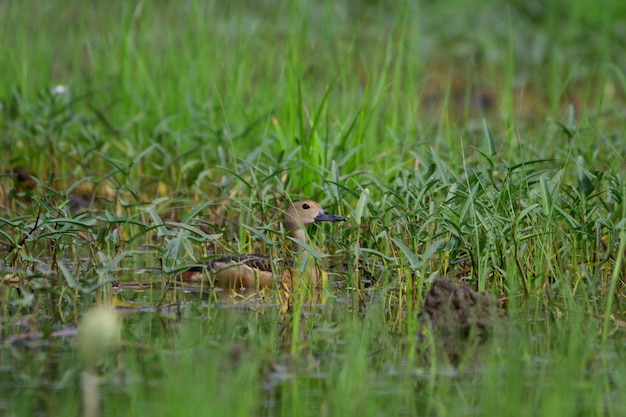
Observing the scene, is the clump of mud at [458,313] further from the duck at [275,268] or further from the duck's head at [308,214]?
the duck's head at [308,214]

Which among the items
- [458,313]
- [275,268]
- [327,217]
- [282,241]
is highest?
[327,217]

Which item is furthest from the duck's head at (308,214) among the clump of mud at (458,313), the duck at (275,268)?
the clump of mud at (458,313)

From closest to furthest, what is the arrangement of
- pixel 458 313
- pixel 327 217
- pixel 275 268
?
1. pixel 458 313
2. pixel 275 268
3. pixel 327 217

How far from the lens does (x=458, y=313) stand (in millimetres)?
4801

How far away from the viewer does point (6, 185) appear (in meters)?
7.59

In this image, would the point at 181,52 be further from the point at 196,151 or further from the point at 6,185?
the point at 6,185

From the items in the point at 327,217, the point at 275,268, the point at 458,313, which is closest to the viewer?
the point at 458,313

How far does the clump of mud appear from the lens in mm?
4730

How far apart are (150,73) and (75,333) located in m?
4.66

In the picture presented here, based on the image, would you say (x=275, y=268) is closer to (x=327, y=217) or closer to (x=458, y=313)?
(x=327, y=217)

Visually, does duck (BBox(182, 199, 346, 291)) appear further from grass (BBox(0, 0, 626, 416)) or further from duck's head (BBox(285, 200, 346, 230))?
grass (BBox(0, 0, 626, 416))

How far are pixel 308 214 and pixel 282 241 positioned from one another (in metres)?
0.89

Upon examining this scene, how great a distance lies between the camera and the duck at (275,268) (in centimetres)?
551

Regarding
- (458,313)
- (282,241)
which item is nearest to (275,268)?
(282,241)
